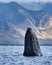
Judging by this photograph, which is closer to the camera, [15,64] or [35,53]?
[15,64]

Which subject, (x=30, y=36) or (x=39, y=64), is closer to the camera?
(x=39, y=64)

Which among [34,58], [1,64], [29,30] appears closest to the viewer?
[1,64]

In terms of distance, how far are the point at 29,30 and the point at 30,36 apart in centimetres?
243

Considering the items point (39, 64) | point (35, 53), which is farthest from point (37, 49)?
point (39, 64)

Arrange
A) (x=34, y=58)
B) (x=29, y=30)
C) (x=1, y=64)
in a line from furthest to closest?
(x=29, y=30) → (x=34, y=58) → (x=1, y=64)

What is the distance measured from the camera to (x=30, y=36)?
13175 centimetres

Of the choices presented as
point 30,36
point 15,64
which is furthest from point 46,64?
point 30,36

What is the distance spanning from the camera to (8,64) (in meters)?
99.9

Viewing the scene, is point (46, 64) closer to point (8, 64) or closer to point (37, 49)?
point (8, 64)

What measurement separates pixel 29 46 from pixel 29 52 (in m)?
2.66

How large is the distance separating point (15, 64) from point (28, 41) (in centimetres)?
3261

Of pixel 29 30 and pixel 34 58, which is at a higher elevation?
pixel 29 30

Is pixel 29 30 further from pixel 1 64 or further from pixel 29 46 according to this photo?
pixel 1 64

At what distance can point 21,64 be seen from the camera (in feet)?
333
